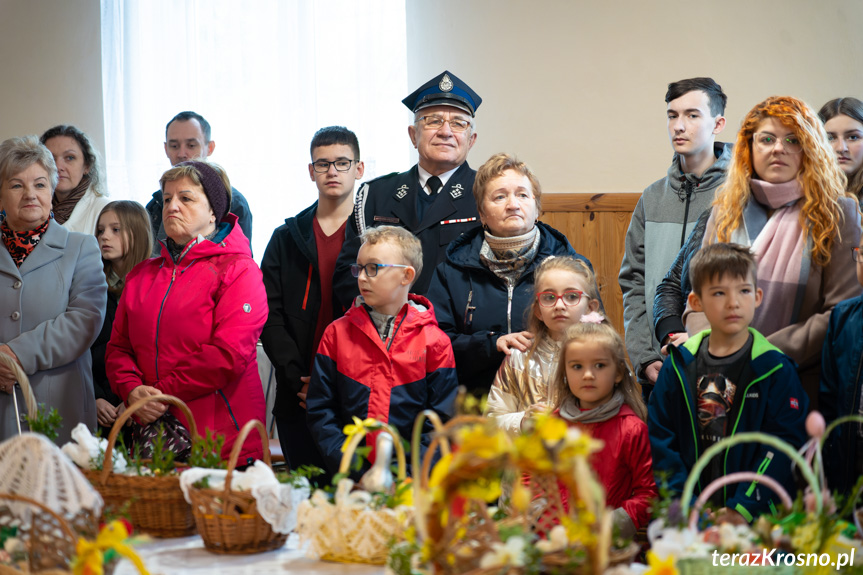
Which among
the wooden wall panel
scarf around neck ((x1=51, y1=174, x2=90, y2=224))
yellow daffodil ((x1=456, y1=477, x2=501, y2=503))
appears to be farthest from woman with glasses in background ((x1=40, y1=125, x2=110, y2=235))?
yellow daffodil ((x1=456, y1=477, x2=501, y2=503))

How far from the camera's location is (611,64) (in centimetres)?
448

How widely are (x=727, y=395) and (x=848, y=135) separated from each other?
1330 mm

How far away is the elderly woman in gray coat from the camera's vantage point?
2.88 metres

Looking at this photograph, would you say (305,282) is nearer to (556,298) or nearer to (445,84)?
(445,84)

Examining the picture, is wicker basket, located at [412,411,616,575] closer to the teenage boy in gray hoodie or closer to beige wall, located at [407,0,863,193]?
the teenage boy in gray hoodie

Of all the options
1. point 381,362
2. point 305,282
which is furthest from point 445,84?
point 381,362

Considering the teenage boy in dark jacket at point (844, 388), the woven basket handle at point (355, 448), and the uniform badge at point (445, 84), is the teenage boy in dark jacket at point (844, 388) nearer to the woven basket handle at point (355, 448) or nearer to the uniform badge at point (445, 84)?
the woven basket handle at point (355, 448)

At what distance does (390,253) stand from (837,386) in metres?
1.32

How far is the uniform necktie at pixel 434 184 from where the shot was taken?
10.2 feet

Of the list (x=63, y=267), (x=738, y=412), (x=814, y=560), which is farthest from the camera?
(x=63, y=267)

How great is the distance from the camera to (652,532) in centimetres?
142

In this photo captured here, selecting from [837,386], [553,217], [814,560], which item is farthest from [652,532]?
[553,217]

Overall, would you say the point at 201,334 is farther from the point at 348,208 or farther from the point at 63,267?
the point at 348,208

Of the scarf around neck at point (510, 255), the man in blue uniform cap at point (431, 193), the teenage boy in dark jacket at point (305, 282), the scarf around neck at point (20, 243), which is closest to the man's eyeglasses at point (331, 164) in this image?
the teenage boy in dark jacket at point (305, 282)
